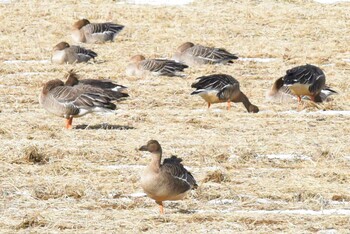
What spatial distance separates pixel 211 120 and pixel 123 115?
153cm

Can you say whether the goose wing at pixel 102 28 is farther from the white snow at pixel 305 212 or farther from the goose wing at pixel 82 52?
the white snow at pixel 305 212

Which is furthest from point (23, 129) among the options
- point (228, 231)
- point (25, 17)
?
point (25, 17)

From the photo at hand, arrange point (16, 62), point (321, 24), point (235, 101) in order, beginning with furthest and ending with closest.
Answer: point (321, 24) < point (16, 62) < point (235, 101)

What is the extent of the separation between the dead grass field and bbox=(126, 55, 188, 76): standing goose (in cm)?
28

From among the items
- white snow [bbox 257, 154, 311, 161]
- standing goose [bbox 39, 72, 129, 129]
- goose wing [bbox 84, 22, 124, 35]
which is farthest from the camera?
goose wing [bbox 84, 22, 124, 35]

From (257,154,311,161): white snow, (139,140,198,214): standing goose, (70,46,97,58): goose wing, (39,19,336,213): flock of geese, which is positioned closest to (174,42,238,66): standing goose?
(39,19,336,213): flock of geese

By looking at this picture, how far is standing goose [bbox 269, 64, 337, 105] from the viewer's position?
16.9 m

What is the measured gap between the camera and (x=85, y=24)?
2511 cm

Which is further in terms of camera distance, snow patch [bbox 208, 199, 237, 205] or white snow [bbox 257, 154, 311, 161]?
white snow [bbox 257, 154, 311, 161]

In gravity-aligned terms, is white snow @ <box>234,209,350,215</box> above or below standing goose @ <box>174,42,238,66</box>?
above

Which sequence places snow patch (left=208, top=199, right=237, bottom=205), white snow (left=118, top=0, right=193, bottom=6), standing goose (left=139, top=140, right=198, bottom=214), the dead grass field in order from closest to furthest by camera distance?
standing goose (left=139, top=140, right=198, bottom=214) → the dead grass field → snow patch (left=208, top=199, right=237, bottom=205) → white snow (left=118, top=0, right=193, bottom=6)

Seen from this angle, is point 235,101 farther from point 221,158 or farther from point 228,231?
point 228,231

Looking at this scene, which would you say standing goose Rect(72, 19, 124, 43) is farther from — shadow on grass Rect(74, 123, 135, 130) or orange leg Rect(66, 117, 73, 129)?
orange leg Rect(66, 117, 73, 129)

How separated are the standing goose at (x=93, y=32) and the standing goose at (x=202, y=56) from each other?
3703mm
